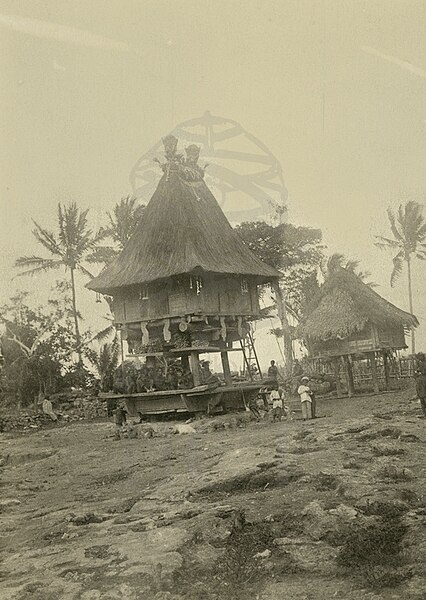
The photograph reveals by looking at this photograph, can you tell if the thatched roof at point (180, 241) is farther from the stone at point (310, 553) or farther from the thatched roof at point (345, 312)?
the stone at point (310, 553)

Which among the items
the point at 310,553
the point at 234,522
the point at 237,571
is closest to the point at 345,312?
the point at 234,522

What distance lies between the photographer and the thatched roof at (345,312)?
22.0 meters

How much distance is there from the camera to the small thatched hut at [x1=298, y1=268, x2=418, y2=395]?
2206 centimetres

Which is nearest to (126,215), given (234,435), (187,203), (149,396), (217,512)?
(187,203)

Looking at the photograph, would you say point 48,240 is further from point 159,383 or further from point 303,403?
point 303,403

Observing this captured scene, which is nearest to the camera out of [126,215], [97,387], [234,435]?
[234,435]

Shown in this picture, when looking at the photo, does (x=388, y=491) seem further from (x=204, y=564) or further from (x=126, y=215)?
(x=126, y=215)

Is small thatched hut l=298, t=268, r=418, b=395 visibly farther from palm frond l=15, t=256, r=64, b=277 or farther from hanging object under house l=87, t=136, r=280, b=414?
palm frond l=15, t=256, r=64, b=277

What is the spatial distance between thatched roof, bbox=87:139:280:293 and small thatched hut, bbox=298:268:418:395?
5094 mm

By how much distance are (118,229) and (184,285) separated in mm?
12156

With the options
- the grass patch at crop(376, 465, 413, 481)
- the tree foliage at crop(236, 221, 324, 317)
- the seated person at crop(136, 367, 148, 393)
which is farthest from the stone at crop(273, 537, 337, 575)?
the tree foliage at crop(236, 221, 324, 317)

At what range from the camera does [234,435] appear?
12.6 m

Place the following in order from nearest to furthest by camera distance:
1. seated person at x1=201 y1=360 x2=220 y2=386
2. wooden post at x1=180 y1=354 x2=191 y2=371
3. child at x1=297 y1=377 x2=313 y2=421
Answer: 1. child at x1=297 y1=377 x2=313 y2=421
2. seated person at x1=201 y1=360 x2=220 y2=386
3. wooden post at x1=180 y1=354 x2=191 y2=371

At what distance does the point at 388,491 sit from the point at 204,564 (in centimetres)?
244
